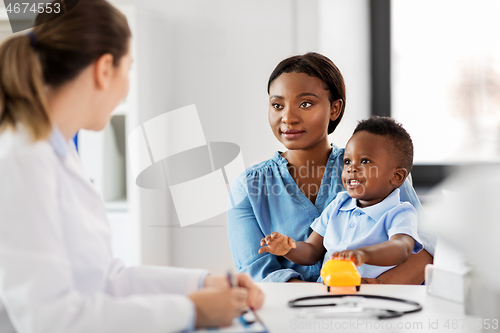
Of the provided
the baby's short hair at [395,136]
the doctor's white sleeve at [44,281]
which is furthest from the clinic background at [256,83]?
the doctor's white sleeve at [44,281]

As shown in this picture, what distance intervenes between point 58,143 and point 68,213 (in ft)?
0.33

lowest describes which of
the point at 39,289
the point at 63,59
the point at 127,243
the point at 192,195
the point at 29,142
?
the point at 127,243

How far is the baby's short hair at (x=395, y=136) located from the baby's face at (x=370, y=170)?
0.05ft

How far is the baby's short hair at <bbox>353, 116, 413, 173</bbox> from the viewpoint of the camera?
3.79 ft

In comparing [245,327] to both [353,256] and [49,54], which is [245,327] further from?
[49,54]

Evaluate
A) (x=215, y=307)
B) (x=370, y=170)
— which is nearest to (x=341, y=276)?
(x=215, y=307)

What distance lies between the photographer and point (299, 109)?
1.24m

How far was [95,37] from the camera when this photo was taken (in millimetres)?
683

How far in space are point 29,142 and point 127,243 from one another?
166cm

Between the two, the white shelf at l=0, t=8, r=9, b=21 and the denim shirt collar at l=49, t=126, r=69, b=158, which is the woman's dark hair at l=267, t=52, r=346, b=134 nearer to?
the denim shirt collar at l=49, t=126, r=69, b=158

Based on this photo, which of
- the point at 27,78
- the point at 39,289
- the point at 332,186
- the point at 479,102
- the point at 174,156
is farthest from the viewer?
the point at 174,156

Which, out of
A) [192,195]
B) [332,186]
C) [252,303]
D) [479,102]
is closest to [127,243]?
[192,195]

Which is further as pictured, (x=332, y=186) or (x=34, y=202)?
(x=332, y=186)

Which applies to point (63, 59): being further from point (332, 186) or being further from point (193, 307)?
point (332, 186)
